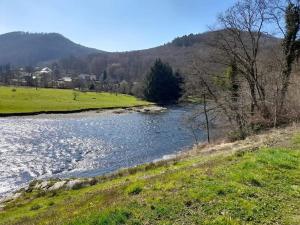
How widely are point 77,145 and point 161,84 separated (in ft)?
258

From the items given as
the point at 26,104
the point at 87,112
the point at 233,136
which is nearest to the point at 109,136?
the point at 233,136

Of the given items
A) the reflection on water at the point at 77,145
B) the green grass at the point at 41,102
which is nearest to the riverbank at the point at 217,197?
the reflection on water at the point at 77,145

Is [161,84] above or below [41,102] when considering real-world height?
above

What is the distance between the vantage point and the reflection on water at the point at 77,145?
36.7 meters

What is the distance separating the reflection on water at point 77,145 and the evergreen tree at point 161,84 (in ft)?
160

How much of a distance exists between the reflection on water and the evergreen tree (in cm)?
4886

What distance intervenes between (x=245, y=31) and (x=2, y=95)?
81.5m

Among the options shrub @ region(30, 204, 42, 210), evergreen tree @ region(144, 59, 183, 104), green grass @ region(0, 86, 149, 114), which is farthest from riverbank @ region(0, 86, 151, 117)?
shrub @ region(30, 204, 42, 210)

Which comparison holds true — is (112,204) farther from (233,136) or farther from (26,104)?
(26,104)

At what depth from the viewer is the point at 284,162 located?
634 inches

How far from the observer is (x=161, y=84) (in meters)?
127

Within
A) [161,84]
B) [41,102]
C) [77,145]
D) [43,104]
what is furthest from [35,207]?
[161,84]

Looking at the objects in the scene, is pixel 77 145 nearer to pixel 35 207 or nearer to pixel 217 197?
pixel 35 207

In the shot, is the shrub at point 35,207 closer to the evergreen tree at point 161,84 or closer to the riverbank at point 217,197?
the riverbank at point 217,197
